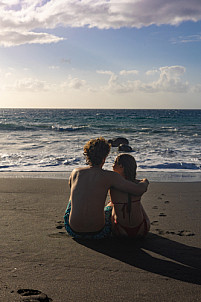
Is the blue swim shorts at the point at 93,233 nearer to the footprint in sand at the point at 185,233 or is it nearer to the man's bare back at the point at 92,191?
the man's bare back at the point at 92,191

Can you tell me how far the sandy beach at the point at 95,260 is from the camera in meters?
2.43

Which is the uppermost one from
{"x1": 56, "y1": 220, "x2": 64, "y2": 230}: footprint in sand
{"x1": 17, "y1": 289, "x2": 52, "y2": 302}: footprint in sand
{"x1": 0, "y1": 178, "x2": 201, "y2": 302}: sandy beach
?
{"x1": 17, "y1": 289, "x2": 52, "y2": 302}: footprint in sand

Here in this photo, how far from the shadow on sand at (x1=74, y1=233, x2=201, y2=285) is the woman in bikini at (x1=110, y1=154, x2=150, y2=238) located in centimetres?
13

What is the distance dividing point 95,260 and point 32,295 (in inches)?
33.6

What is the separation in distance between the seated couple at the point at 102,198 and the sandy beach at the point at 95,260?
15 cm

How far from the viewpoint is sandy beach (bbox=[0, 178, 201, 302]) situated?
2434 mm

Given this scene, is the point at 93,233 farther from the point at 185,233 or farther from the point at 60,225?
the point at 185,233

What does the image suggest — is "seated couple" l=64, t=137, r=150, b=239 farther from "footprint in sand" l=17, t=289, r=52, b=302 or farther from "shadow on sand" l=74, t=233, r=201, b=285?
"footprint in sand" l=17, t=289, r=52, b=302

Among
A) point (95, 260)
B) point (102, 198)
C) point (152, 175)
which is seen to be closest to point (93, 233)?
point (102, 198)

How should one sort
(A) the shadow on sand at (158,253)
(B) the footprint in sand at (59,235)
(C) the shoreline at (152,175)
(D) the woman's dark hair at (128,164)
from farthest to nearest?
(C) the shoreline at (152,175)
(B) the footprint in sand at (59,235)
(D) the woman's dark hair at (128,164)
(A) the shadow on sand at (158,253)

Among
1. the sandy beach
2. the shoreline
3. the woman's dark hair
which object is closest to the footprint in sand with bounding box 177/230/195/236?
the sandy beach

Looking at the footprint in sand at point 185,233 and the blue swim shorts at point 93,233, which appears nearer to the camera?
the blue swim shorts at point 93,233

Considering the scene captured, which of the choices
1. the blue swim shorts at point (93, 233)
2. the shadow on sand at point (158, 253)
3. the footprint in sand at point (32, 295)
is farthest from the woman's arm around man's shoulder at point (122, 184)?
the footprint in sand at point (32, 295)

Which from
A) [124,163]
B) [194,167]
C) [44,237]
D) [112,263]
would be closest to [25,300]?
[112,263]
